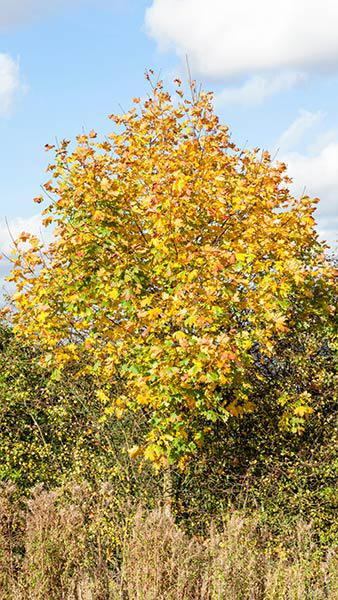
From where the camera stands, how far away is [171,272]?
6762mm

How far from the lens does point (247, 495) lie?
24.0 feet

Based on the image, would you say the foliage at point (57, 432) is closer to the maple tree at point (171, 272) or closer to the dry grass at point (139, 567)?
the maple tree at point (171, 272)

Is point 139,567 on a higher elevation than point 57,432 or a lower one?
lower

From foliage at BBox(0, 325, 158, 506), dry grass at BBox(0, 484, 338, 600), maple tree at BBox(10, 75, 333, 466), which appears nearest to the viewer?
dry grass at BBox(0, 484, 338, 600)

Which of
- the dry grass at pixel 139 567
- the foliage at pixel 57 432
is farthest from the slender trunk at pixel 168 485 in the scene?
the dry grass at pixel 139 567

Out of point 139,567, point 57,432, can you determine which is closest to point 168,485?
point 57,432

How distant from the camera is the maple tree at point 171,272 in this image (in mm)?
6539

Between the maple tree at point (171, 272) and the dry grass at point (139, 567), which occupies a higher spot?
the maple tree at point (171, 272)

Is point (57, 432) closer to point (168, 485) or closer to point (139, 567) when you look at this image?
point (168, 485)

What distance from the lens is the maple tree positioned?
21.5 ft

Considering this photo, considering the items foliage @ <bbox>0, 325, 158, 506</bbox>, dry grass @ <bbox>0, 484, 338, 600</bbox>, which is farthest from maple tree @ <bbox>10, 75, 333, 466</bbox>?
dry grass @ <bbox>0, 484, 338, 600</bbox>

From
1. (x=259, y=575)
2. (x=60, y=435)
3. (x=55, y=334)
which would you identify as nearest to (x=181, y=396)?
(x=55, y=334)

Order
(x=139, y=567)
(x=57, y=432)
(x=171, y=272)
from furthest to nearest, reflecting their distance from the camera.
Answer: (x=57, y=432) < (x=171, y=272) < (x=139, y=567)

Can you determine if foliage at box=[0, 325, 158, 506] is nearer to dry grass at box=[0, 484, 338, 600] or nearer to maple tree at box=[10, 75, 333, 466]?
maple tree at box=[10, 75, 333, 466]
